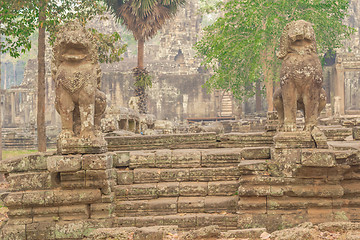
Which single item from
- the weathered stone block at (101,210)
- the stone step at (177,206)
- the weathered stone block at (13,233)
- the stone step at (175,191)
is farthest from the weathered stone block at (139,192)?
the weathered stone block at (13,233)

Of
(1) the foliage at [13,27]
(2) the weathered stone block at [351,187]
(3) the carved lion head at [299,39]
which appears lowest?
(2) the weathered stone block at [351,187]

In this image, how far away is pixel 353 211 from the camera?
5.82m

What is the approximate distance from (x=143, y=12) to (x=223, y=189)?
1313 cm

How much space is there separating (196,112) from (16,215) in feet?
79.4

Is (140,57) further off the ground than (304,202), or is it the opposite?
(140,57)

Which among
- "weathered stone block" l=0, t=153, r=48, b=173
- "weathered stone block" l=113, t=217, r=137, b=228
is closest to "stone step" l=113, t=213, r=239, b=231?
"weathered stone block" l=113, t=217, r=137, b=228

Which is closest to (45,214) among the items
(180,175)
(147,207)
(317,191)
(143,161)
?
(147,207)

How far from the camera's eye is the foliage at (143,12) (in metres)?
17.9

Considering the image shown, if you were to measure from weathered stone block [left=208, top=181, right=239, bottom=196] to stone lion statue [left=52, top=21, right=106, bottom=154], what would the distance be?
1.64 meters

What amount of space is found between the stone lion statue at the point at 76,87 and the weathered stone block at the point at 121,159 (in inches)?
24.0

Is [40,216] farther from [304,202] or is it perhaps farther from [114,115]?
[114,115]

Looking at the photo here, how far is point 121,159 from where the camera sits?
6.77 meters

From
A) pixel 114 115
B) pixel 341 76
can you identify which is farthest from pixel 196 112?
pixel 114 115

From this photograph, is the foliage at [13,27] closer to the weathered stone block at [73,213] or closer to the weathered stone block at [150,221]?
the weathered stone block at [73,213]
